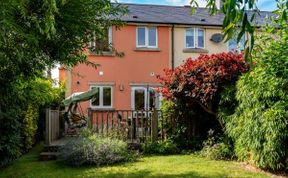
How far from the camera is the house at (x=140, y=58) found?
2180cm

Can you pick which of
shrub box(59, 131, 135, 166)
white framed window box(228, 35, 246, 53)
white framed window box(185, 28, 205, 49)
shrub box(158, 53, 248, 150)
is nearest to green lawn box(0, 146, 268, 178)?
shrub box(59, 131, 135, 166)

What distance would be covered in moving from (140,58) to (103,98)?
300 centimetres

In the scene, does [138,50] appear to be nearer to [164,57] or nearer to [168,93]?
[164,57]

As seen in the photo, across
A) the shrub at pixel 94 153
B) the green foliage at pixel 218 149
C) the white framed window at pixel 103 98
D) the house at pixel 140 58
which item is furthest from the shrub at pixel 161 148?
the white framed window at pixel 103 98

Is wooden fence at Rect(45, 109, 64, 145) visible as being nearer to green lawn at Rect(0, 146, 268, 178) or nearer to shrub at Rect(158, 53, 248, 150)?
green lawn at Rect(0, 146, 268, 178)

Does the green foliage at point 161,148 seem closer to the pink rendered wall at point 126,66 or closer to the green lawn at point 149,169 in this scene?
the green lawn at point 149,169

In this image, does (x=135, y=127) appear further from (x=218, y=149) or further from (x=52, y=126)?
(x=218, y=149)

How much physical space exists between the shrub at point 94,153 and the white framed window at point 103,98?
897cm

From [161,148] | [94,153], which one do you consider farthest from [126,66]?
[94,153]

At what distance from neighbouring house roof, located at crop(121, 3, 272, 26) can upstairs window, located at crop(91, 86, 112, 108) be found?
3899mm

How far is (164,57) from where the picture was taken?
22.6m

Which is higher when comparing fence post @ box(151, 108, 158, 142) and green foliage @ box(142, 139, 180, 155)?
fence post @ box(151, 108, 158, 142)

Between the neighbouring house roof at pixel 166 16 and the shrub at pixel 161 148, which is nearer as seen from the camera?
the shrub at pixel 161 148

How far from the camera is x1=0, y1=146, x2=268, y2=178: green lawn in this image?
10.2 metres
